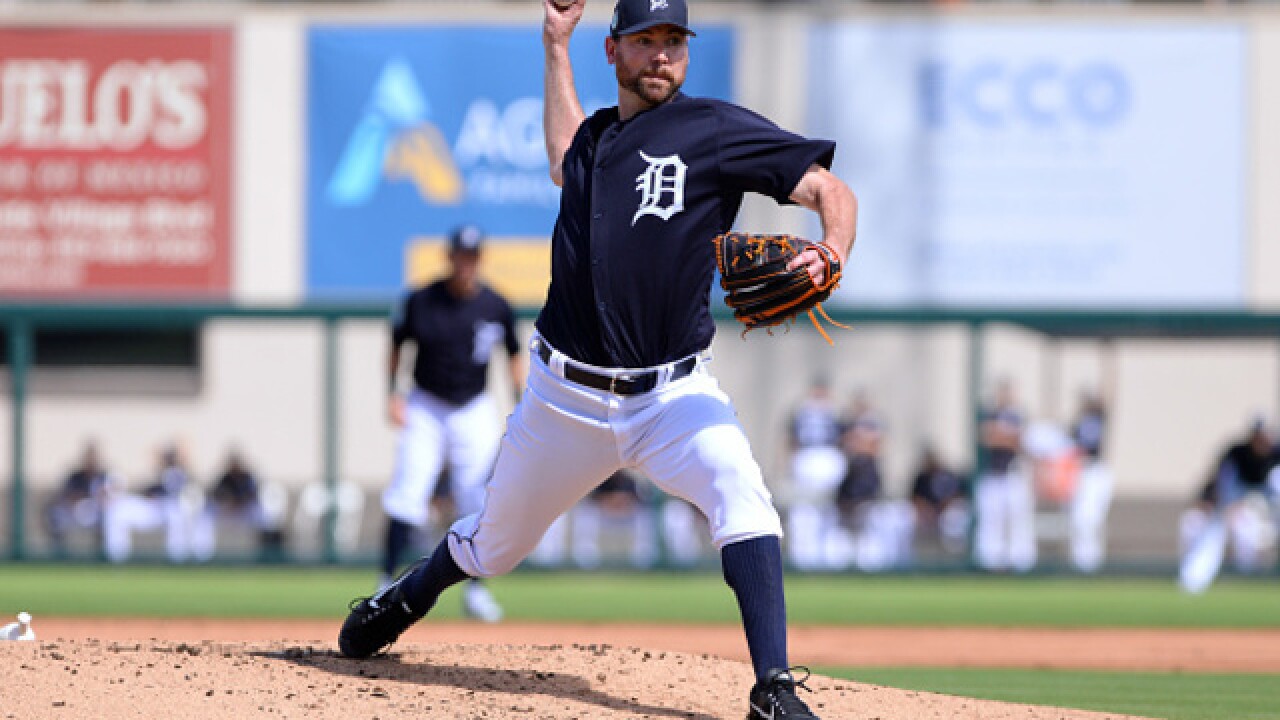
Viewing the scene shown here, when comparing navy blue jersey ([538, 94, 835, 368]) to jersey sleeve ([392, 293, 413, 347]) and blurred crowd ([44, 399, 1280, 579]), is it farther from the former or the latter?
blurred crowd ([44, 399, 1280, 579])

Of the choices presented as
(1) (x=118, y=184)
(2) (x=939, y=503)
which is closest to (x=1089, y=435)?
(2) (x=939, y=503)

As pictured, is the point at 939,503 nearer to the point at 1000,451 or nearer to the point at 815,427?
the point at 1000,451

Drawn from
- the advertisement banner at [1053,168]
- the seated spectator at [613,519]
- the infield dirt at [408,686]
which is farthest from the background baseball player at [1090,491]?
the infield dirt at [408,686]

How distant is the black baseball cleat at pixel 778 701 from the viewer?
3.93m

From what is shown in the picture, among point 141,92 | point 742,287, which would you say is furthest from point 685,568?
point 141,92

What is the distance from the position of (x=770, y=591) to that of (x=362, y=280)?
15.8 meters

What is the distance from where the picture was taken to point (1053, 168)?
19234mm

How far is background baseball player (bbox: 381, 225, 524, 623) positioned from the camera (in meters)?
8.53

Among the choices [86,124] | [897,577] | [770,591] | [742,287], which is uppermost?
[86,124]

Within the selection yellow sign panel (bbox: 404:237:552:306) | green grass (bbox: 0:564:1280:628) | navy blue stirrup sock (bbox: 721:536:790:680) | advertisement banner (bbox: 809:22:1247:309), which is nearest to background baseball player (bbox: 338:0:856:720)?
navy blue stirrup sock (bbox: 721:536:790:680)

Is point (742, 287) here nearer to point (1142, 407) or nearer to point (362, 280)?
point (1142, 407)

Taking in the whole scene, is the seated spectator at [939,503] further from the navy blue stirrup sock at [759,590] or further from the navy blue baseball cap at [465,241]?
the navy blue stirrup sock at [759,590]

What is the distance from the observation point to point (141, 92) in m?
19.6

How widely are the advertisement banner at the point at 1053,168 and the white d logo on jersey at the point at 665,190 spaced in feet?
49.9
